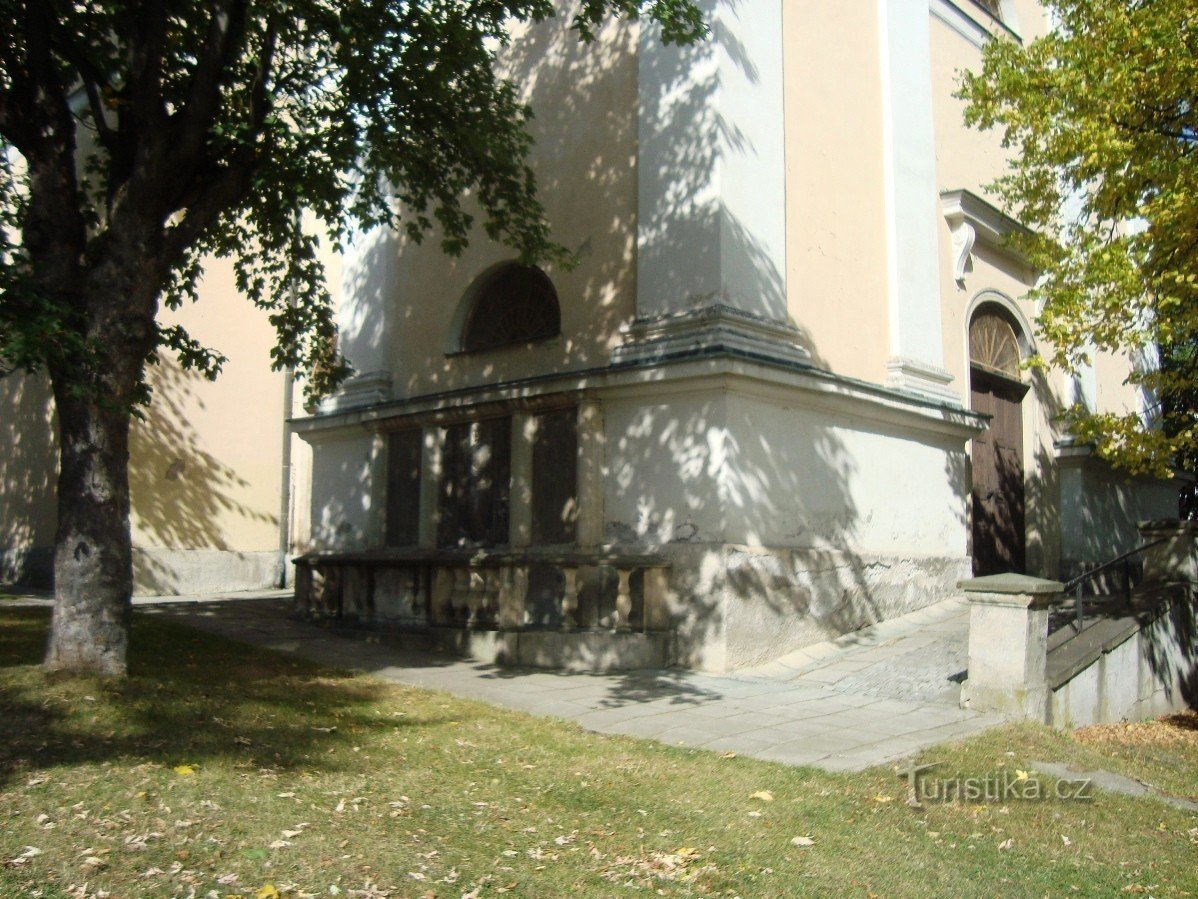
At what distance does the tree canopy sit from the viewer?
23.5 feet

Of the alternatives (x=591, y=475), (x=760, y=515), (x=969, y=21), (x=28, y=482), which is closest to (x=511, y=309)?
(x=591, y=475)

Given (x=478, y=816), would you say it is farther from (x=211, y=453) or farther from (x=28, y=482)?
(x=28, y=482)

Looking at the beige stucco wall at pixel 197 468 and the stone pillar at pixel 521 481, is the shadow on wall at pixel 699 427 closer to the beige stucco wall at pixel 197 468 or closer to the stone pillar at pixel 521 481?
the stone pillar at pixel 521 481

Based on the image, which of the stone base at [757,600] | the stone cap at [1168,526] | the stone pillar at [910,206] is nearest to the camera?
the stone base at [757,600]

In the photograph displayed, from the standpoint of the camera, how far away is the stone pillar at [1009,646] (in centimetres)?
770

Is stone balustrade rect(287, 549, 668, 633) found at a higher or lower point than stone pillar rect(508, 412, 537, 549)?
lower

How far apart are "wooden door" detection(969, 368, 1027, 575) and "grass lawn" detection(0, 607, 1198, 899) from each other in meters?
6.70

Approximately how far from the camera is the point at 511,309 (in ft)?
42.2

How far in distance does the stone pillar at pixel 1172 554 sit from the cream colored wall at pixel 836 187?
3.27 metres

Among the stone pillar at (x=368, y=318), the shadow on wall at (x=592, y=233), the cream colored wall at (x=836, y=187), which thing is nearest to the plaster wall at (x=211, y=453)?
the stone pillar at (x=368, y=318)

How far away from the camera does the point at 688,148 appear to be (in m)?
10.6

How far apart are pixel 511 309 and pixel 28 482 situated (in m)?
9.92

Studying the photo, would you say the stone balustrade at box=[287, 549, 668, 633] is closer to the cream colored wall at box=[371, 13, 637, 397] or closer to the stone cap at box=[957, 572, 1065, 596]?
the cream colored wall at box=[371, 13, 637, 397]

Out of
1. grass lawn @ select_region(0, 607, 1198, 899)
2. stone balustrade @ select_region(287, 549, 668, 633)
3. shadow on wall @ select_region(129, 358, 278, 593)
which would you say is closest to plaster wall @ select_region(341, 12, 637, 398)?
stone balustrade @ select_region(287, 549, 668, 633)
